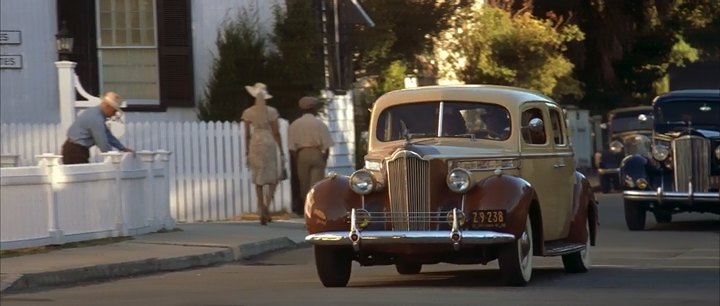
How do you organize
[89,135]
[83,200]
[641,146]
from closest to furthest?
[83,200] → [89,135] → [641,146]

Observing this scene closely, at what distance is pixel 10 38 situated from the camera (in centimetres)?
2355

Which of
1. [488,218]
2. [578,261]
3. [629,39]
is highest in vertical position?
[629,39]

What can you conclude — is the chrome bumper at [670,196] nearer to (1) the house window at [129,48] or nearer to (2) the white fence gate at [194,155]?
(2) the white fence gate at [194,155]

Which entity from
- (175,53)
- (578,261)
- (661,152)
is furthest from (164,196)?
(661,152)

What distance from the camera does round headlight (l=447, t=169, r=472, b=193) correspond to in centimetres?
1269

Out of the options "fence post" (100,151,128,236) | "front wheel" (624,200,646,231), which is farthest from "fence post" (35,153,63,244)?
"front wheel" (624,200,646,231)

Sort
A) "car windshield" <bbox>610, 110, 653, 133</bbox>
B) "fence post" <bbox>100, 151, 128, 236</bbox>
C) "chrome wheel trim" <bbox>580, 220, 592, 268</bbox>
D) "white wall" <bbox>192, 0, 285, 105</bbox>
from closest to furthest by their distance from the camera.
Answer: "chrome wheel trim" <bbox>580, 220, 592, 268</bbox>
"fence post" <bbox>100, 151, 128, 236</bbox>
"white wall" <bbox>192, 0, 285, 105</bbox>
"car windshield" <bbox>610, 110, 653, 133</bbox>

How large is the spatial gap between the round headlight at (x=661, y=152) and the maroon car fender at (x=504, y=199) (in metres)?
9.96

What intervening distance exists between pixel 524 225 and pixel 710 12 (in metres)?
30.7

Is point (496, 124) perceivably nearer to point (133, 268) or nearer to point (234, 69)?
point (133, 268)

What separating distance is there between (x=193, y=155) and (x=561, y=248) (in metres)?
9.26

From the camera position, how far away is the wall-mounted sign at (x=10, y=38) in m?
23.5

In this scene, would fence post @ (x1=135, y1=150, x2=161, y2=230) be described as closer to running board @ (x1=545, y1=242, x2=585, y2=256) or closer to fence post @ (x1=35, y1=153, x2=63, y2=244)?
fence post @ (x1=35, y1=153, x2=63, y2=244)

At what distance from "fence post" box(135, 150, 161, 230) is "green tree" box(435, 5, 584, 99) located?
46.3ft
